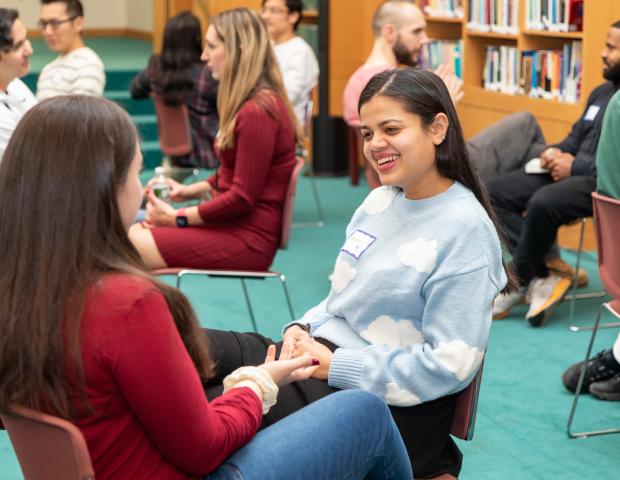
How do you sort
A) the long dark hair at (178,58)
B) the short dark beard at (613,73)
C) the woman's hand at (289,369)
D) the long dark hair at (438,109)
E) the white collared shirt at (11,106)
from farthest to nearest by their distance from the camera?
the long dark hair at (178,58) < the short dark beard at (613,73) < the white collared shirt at (11,106) < the long dark hair at (438,109) < the woman's hand at (289,369)

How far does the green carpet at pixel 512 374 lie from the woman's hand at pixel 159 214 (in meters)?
0.80

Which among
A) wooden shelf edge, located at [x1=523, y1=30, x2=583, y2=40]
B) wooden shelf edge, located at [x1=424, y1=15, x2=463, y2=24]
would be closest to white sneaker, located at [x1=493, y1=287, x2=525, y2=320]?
wooden shelf edge, located at [x1=523, y1=30, x2=583, y2=40]

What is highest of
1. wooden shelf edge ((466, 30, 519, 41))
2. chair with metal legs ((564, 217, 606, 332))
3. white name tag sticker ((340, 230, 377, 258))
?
wooden shelf edge ((466, 30, 519, 41))

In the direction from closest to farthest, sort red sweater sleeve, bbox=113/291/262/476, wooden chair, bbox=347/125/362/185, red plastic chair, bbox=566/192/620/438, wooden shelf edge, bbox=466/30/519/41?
red sweater sleeve, bbox=113/291/262/476, red plastic chair, bbox=566/192/620/438, wooden shelf edge, bbox=466/30/519/41, wooden chair, bbox=347/125/362/185

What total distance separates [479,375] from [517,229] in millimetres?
2765

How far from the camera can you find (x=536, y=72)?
6027mm

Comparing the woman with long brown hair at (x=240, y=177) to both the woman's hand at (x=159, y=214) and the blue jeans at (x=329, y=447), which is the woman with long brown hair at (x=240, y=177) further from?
the blue jeans at (x=329, y=447)

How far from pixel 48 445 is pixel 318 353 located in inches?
28.3

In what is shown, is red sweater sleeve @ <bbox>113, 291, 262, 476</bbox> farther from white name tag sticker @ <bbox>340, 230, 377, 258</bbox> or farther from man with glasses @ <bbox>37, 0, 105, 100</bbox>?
man with glasses @ <bbox>37, 0, 105, 100</bbox>

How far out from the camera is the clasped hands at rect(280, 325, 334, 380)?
2107 mm

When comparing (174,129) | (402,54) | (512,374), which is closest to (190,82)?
(174,129)

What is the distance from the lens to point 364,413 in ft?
5.78

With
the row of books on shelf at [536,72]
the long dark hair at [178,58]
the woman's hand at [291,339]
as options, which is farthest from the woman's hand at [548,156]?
the woman's hand at [291,339]

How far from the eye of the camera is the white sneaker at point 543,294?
442cm
